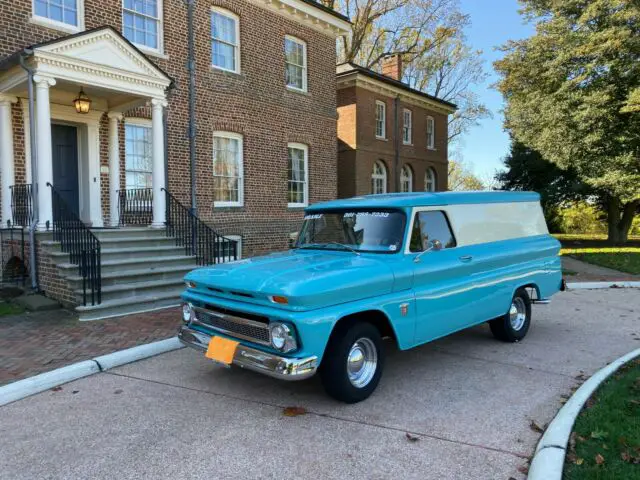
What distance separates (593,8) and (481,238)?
1602 cm

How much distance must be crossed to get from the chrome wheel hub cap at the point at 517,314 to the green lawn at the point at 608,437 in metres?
1.80

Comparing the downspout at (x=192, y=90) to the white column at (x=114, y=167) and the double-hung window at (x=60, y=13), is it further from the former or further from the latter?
the double-hung window at (x=60, y=13)

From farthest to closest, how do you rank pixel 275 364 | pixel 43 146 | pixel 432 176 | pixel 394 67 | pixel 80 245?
pixel 432 176 → pixel 394 67 → pixel 43 146 → pixel 80 245 → pixel 275 364

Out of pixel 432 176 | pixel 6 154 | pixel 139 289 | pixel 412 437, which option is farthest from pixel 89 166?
pixel 432 176

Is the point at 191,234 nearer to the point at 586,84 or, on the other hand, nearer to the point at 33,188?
the point at 33,188

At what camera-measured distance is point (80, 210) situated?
35.7 feet

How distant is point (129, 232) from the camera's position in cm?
973

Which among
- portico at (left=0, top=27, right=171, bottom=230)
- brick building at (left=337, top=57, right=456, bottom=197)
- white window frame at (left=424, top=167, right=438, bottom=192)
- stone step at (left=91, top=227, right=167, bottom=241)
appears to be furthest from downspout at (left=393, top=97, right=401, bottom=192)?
stone step at (left=91, top=227, right=167, bottom=241)

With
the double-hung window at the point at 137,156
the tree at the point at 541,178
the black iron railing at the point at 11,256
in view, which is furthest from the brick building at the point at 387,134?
the black iron railing at the point at 11,256

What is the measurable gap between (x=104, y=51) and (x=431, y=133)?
19166 millimetres

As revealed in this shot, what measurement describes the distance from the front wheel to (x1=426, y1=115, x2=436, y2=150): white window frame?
21984mm

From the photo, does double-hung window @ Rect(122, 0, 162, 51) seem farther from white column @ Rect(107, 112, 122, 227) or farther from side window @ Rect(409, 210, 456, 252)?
side window @ Rect(409, 210, 456, 252)

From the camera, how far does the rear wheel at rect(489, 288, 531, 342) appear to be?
6.26 metres

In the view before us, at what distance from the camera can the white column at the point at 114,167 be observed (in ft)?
35.8
